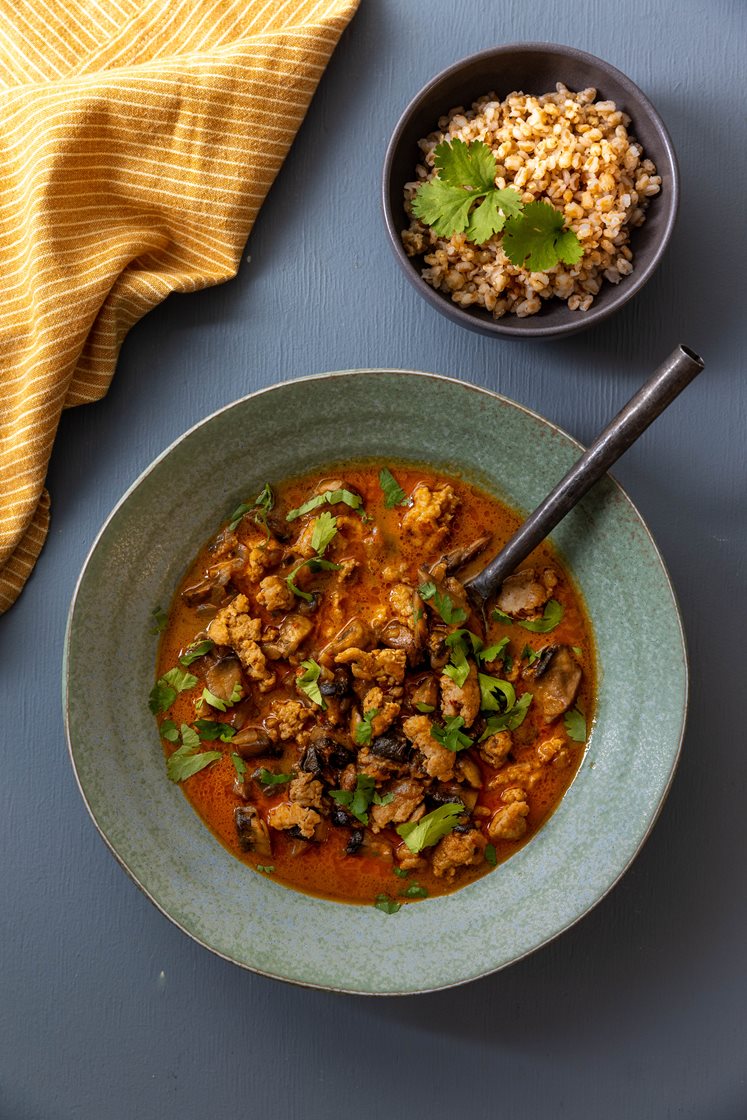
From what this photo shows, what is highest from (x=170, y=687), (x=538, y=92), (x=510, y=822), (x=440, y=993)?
(x=538, y=92)

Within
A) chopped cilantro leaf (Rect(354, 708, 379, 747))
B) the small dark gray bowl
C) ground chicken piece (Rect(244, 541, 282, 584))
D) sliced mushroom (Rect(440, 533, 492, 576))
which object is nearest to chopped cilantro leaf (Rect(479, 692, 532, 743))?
chopped cilantro leaf (Rect(354, 708, 379, 747))

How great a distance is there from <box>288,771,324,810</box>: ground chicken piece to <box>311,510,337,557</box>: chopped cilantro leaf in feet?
2.13

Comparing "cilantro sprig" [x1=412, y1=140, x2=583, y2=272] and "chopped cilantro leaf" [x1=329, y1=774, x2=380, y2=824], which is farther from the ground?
"cilantro sprig" [x1=412, y1=140, x2=583, y2=272]

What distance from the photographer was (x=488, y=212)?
99.0 inches

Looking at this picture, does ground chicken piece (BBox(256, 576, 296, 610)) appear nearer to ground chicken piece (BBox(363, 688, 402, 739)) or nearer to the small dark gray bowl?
ground chicken piece (BBox(363, 688, 402, 739))

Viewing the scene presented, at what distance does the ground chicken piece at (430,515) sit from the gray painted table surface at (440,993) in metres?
0.44

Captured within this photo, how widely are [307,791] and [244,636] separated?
0.48 metres

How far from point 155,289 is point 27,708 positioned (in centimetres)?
135

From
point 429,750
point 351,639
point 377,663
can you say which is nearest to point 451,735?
point 429,750

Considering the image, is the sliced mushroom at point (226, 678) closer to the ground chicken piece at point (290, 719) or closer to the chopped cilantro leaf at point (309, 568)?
the ground chicken piece at point (290, 719)

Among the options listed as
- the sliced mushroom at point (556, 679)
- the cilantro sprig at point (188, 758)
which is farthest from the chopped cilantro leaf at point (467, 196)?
the cilantro sprig at point (188, 758)

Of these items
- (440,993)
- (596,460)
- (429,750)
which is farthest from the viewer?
(440,993)

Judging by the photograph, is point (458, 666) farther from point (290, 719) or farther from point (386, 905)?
point (386, 905)

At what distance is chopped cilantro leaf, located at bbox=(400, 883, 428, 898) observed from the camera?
271cm
